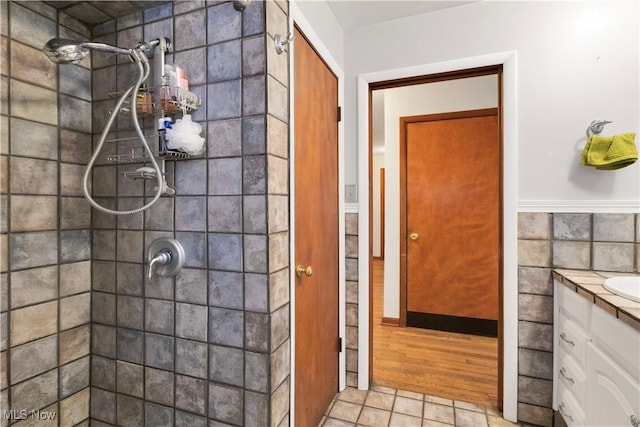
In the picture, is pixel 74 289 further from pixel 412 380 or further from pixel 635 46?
pixel 635 46

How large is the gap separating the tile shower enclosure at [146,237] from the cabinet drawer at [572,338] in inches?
49.6

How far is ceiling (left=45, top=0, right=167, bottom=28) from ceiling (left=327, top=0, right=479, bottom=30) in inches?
39.7

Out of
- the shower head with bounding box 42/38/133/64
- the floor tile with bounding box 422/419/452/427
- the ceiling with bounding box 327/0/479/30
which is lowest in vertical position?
the floor tile with bounding box 422/419/452/427

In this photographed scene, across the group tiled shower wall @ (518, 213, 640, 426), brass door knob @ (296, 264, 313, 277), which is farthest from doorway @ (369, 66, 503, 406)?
brass door knob @ (296, 264, 313, 277)

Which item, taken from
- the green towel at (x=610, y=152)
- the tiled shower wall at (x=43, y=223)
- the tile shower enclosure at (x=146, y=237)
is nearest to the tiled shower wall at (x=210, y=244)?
the tile shower enclosure at (x=146, y=237)

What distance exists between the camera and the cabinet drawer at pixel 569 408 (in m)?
1.35

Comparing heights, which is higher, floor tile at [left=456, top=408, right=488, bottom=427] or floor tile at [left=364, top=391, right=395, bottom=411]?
floor tile at [left=364, top=391, right=395, bottom=411]

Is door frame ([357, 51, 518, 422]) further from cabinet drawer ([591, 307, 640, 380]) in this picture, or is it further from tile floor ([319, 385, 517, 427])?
cabinet drawer ([591, 307, 640, 380])

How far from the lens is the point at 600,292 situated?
1.23 metres

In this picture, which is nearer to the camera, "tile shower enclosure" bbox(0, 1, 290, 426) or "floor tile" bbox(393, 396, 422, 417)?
"tile shower enclosure" bbox(0, 1, 290, 426)

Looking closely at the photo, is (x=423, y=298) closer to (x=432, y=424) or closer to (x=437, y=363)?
(x=437, y=363)

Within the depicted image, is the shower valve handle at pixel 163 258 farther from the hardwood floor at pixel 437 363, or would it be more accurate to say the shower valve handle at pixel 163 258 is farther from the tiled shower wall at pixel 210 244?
the hardwood floor at pixel 437 363

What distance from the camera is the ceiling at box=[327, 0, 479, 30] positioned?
1783 millimetres

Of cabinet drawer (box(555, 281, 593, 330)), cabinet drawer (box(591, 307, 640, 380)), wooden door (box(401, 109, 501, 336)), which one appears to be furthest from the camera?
wooden door (box(401, 109, 501, 336))
